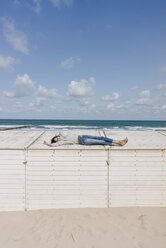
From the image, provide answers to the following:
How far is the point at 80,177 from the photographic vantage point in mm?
5176

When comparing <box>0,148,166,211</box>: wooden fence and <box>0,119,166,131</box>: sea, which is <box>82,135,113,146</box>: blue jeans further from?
<box>0,119,166,131</box>: sea

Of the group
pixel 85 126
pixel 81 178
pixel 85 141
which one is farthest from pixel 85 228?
pixel 85 126

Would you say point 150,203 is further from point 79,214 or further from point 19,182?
point 19,182

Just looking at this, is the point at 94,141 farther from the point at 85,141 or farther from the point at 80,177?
the point at 80,177

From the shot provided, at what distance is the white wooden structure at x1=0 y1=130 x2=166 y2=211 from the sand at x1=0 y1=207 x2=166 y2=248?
249mm

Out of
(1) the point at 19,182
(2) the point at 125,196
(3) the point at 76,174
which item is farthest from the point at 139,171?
(1) the point at 19,182

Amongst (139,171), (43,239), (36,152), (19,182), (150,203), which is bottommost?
(43,239)

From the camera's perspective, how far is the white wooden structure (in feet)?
16.9

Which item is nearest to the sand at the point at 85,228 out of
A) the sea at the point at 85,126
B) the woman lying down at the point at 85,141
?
the woman lying down at the point at 85,141

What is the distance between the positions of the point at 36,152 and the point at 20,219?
1.98m

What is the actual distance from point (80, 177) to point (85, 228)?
4.47ft

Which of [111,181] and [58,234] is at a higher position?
[111,181]

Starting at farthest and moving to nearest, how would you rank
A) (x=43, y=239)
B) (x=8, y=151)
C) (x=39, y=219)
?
(x=8, y=151)
(x=39, y=219)
(x=43, y=239)

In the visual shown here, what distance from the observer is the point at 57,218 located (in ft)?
16.0
